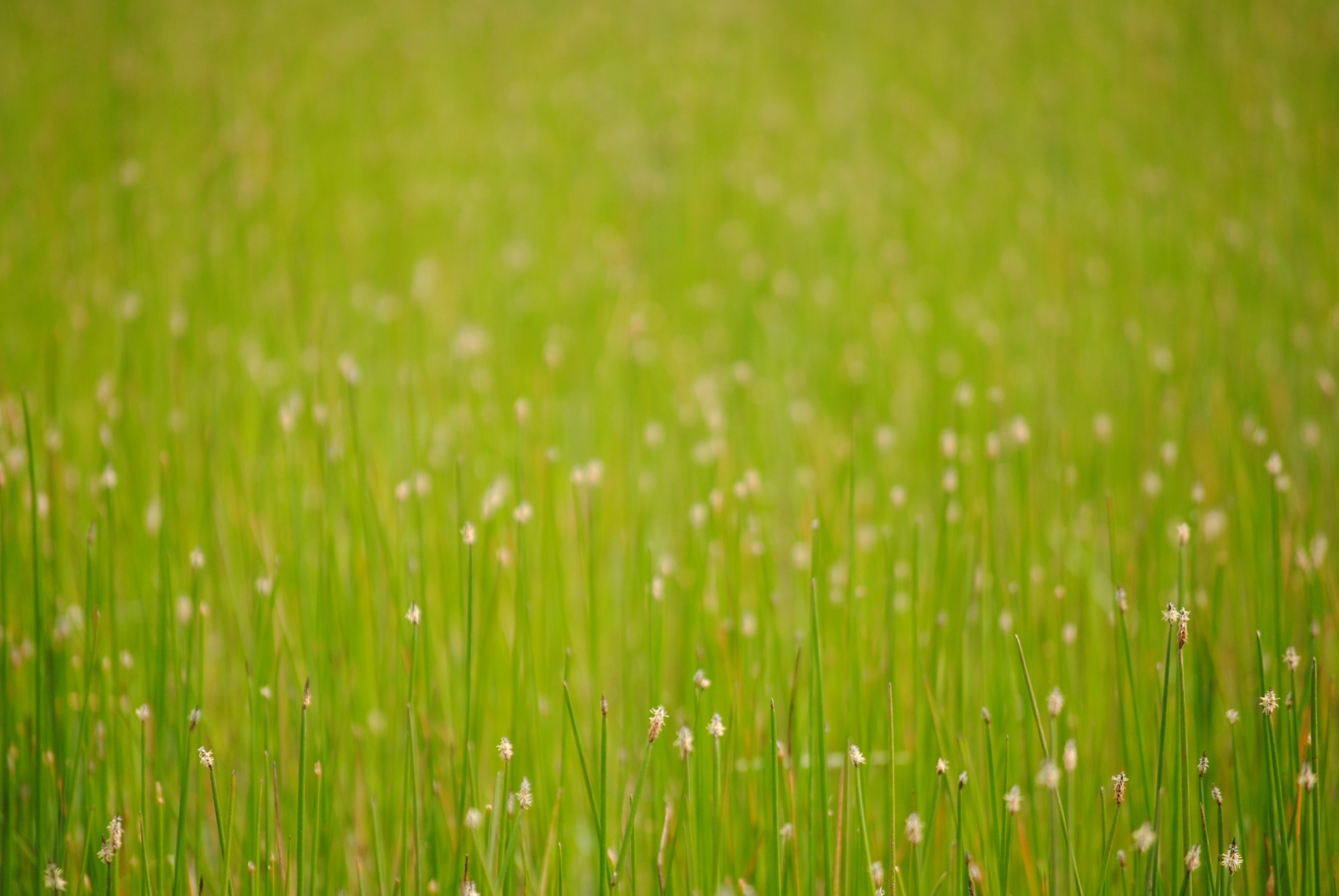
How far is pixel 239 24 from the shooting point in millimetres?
4062

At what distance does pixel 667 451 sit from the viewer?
75.1 inches

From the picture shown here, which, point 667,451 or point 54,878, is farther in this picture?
point 667,451

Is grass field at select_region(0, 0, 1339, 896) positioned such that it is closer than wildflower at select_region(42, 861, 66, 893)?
No

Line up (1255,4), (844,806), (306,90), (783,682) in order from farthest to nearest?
(1255,4) < (306,90) < (783,682) < (844,806)

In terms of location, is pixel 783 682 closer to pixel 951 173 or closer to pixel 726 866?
pixel 726 866

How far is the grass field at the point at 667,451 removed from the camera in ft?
3.11

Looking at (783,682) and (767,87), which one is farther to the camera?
(767,87)

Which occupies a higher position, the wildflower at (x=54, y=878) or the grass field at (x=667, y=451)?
the grass field at (x=667, y=451)

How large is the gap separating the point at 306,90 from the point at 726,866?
150 inches

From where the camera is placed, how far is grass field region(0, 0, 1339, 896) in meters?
0.95

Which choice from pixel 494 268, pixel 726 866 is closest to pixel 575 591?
pixel 726 866

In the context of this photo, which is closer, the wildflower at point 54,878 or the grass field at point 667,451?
the wildflower at point 54,878

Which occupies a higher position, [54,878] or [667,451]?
[667,451]

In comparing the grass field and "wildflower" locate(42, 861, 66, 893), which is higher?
the grass field
